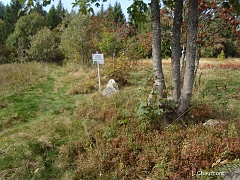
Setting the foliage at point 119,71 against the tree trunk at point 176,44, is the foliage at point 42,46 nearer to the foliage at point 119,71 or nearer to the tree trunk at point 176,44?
the foliage at point 119,71

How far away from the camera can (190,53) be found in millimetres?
3152

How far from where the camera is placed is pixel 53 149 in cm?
339

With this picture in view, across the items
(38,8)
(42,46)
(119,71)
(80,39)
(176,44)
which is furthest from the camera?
(42,46)

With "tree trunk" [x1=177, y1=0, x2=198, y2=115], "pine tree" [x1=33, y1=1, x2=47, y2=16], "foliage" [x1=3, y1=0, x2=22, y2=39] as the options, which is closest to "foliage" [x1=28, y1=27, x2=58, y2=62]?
"pine tree" [x1=33, y1=1, x2=47, y2=16]

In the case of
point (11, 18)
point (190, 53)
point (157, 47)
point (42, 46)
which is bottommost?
point (190, 53)

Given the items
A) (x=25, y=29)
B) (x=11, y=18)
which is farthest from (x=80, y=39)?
(x=11, y=18)

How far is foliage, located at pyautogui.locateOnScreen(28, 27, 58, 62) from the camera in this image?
20.5m

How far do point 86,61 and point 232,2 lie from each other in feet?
49.0

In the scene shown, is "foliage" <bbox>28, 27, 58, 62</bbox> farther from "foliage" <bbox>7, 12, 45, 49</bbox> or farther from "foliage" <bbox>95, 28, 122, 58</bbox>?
"foliage" <bbox>95, 28, 122, 58</bbox>

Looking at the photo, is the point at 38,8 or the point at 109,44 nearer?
the point at 38,8

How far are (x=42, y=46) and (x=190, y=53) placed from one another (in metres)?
21.5

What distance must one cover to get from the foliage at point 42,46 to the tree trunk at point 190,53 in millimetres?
20859

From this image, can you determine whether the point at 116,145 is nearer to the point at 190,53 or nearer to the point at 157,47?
the point at 157,47

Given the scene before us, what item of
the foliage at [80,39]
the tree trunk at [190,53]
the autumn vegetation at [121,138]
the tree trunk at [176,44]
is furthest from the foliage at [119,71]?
the foliage at [80,39]
